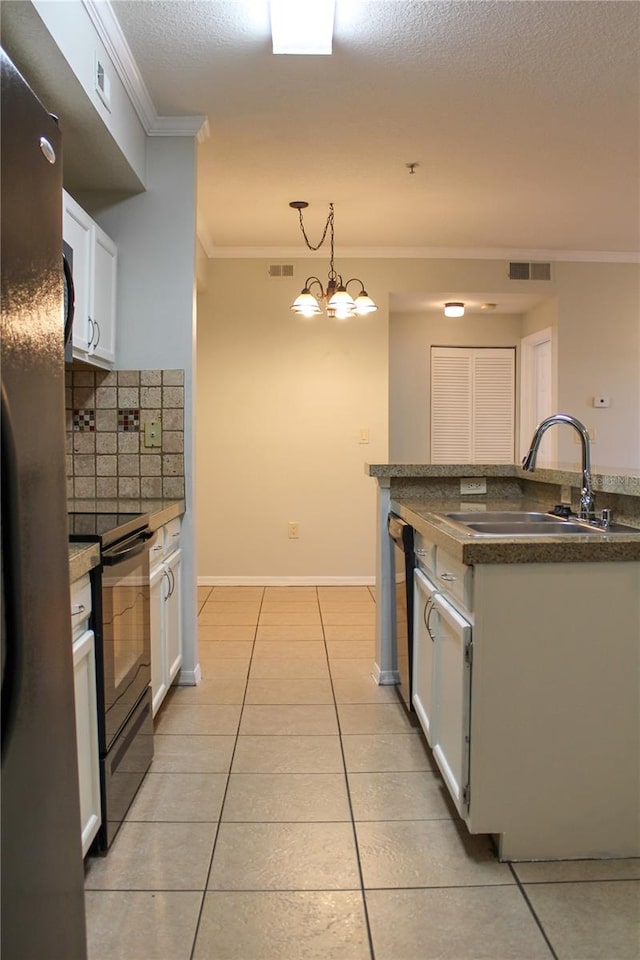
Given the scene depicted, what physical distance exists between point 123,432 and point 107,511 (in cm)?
80

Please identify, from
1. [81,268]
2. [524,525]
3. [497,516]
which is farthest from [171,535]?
[524,525]

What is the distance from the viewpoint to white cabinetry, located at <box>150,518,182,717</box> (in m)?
2.48

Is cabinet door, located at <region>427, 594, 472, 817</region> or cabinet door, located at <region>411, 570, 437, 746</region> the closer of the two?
cabinet door, located at <region>427, 594, 472, 817</region>

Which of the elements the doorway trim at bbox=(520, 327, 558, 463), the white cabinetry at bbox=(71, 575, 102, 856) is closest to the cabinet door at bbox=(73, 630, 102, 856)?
the white cabinetry at bbox=(71, 575, 102, 856)

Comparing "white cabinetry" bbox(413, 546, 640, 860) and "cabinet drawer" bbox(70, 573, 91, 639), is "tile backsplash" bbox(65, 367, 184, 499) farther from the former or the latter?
"white cabinetry" bbox(413, 546, 640, 860)

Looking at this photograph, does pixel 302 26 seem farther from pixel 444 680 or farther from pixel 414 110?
pixel 444 680

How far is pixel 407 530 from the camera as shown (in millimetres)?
2518

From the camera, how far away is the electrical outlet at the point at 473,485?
304 cm

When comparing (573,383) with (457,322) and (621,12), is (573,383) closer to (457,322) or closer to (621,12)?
(457,322)

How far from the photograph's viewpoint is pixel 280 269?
509 centimetres

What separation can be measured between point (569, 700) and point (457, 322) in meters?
4.76

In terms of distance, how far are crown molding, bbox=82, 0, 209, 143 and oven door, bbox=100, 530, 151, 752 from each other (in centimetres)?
173

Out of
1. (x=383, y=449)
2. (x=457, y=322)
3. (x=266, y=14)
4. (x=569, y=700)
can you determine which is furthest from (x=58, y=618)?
(x=457, y=322)

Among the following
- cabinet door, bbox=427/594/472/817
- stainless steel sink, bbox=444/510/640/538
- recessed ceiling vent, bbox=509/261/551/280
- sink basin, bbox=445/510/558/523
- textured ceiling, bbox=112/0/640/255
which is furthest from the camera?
recessed ceiling vent, bbox=509/261/551/280
